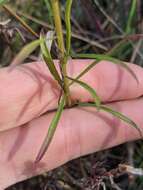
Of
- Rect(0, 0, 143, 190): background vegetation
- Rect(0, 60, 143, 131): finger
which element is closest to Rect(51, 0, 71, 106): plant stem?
Rect(0, 60, 143, 131): finger

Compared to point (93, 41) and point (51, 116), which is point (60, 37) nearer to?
point (51, 116)

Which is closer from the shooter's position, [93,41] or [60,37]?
Result: [60,37]

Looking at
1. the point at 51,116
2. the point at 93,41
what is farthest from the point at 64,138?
the point at 93,41

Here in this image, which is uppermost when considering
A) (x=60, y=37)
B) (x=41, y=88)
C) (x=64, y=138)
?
(x=60, y=37)

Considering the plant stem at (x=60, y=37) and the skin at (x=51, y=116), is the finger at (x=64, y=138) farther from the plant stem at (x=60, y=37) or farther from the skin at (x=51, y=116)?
the plant stem at (x=60, y=37)

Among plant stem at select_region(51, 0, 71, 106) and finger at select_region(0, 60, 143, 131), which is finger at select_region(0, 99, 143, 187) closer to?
finger at select_region(0, 60, 143, 131)

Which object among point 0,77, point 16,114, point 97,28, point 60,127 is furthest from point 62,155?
point 97,28
